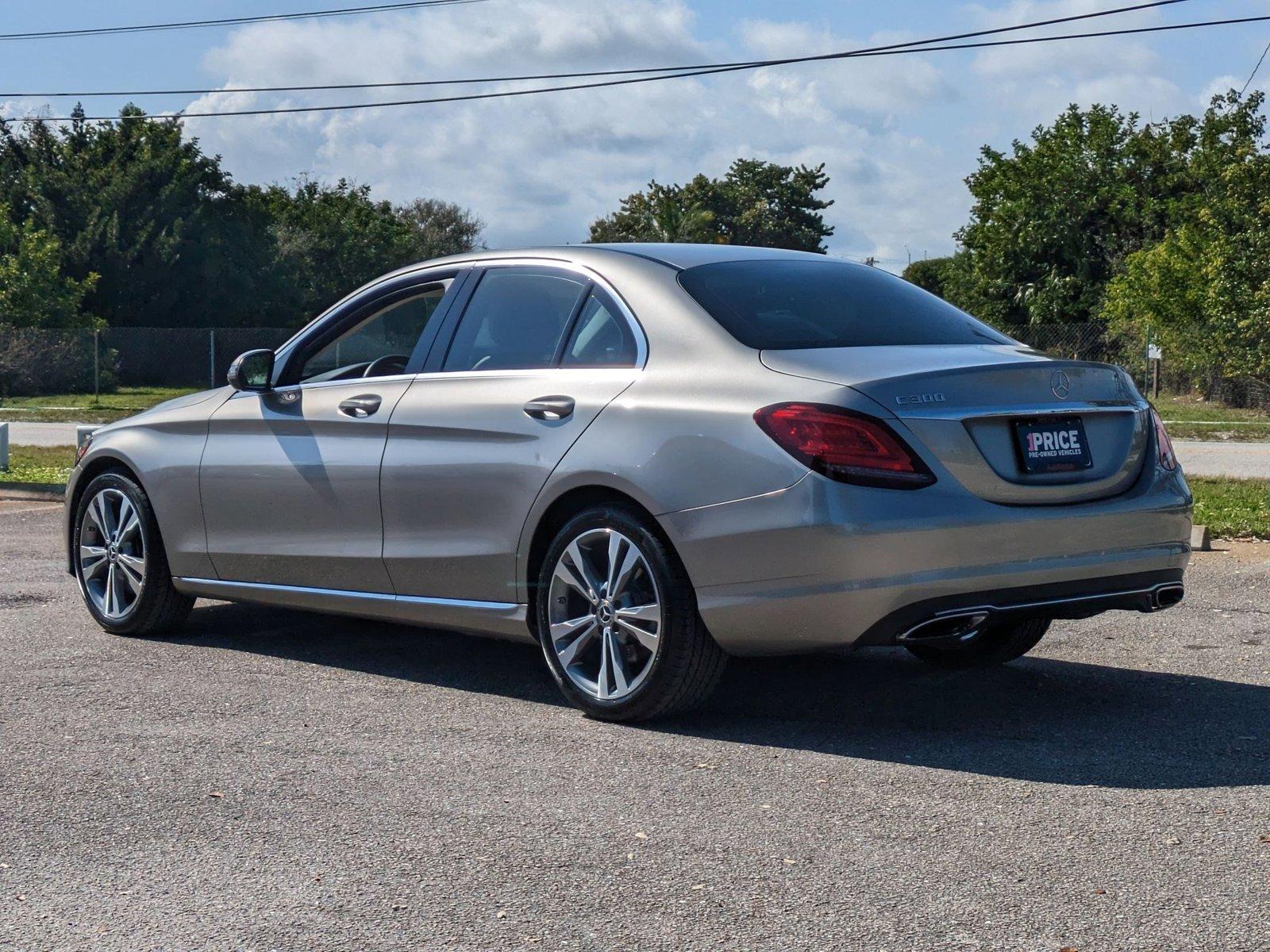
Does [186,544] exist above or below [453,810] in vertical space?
above

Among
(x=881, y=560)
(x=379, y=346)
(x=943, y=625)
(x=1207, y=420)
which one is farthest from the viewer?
(x=1207, y=420)

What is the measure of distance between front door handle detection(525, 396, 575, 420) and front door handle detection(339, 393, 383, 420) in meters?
0.87

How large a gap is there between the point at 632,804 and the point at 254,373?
3.14m

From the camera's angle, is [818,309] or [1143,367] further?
[1143,367]

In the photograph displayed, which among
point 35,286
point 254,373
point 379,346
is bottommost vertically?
point 254,373

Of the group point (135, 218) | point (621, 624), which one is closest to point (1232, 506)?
point (621, 624)

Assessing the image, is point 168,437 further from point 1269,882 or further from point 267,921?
point 1269,882

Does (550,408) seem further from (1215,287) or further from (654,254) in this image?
(1215,287)

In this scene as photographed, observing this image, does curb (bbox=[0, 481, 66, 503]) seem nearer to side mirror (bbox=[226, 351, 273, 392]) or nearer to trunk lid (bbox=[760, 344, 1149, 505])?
side mirror (bbox=[226, 351, 273, 392])

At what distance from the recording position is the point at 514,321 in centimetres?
606

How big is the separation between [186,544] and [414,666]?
1171mm

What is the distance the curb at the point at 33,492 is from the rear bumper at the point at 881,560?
10.4m

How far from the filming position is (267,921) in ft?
11.7

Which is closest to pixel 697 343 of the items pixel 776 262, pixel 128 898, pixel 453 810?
pixel 776 262
